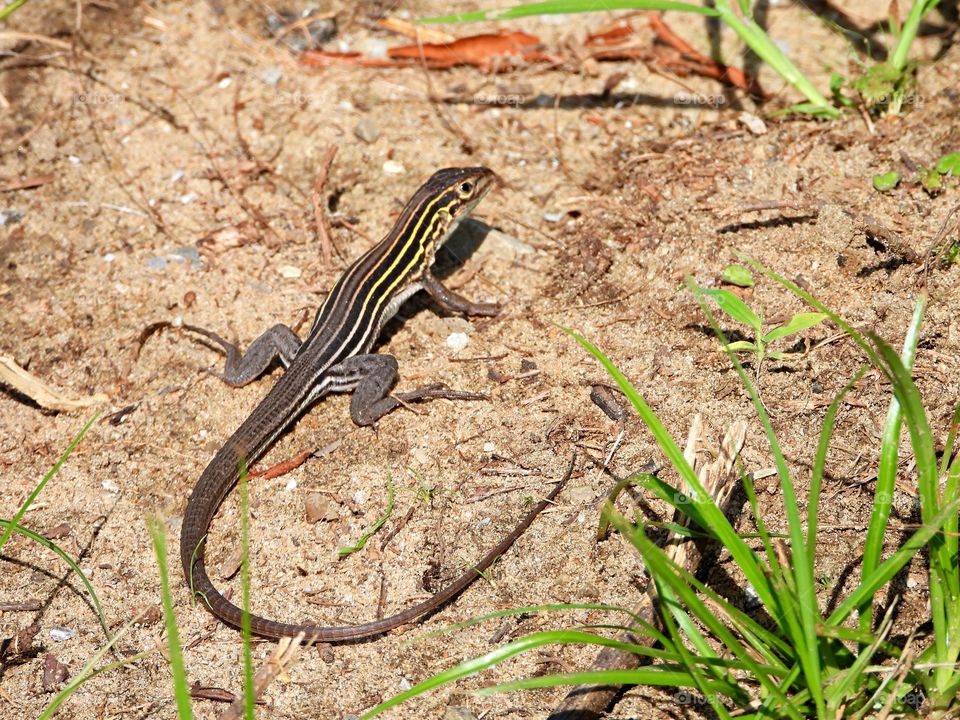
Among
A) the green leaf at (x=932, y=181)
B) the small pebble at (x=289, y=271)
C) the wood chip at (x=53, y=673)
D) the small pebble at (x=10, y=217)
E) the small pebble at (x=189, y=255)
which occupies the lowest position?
the wood chip at (x=53, y=673)

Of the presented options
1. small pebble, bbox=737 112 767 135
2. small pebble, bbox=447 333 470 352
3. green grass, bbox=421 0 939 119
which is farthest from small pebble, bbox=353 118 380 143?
small pebble, bbox=737 112 767 135

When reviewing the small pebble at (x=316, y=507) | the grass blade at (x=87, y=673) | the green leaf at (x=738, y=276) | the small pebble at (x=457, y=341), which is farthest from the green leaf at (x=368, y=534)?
the green leaf at (x=738, y=276)

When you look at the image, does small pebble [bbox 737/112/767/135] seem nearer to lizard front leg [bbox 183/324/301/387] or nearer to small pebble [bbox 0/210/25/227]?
lizard front leg [bbox 183/324/301/387]

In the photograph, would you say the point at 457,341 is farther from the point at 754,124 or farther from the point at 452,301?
the point at 754,124

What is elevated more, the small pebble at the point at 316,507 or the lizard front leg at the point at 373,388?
the lizard front leg at the point at 373,388

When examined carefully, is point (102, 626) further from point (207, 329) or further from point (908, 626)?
point (908, 626)

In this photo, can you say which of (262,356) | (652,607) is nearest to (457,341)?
(262,356)

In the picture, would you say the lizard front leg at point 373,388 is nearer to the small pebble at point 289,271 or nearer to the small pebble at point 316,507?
the small pebble at point 316,507
